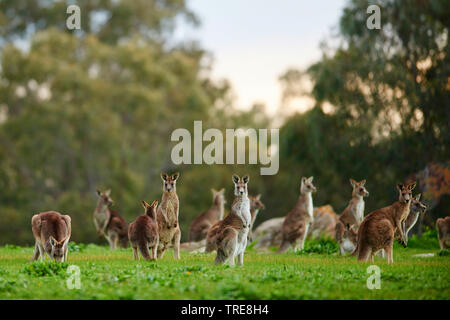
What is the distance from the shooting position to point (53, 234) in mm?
14727

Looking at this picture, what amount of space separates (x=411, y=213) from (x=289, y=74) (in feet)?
112

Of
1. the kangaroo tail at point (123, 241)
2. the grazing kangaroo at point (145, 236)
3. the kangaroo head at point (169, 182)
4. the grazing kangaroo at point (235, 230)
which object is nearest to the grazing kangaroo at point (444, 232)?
the grazing kangaroo at point (235, 230)

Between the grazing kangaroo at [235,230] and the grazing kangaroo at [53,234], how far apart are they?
11.3ft

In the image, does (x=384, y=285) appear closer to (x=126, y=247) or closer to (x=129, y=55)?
(x=126, y=247)

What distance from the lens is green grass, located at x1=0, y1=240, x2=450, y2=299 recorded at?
36.0 feet

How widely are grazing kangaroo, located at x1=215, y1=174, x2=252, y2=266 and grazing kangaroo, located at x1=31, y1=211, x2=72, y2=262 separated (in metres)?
3.44

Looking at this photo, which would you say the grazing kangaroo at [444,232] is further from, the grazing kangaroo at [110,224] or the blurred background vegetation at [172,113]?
the grazing kangaroo at [110,224]

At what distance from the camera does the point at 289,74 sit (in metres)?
50.3

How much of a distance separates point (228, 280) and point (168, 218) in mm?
4674

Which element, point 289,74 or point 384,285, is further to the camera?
point 289,74

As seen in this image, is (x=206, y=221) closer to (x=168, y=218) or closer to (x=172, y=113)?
(x=168, y=218)

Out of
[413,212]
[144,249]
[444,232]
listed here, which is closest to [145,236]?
[144,249]

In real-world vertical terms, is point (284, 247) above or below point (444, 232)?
below

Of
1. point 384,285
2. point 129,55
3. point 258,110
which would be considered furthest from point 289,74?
point 384,285
